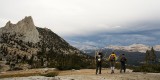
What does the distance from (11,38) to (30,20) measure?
27138 mm

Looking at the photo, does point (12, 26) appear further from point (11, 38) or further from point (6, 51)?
point (6, 51)

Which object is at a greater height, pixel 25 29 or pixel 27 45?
pixel 25 29

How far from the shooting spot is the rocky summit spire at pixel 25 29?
184 meters

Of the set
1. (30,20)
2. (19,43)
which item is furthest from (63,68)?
(30,20)

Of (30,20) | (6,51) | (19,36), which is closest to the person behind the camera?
(6,51)

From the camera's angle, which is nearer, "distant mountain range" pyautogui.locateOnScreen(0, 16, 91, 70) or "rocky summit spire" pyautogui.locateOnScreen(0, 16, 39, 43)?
"distant mountain range" pyautogui.locateOnScreen(0, 16, 91, 70)

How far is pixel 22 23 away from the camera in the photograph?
638 ft

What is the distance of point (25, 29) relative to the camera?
19025 cm

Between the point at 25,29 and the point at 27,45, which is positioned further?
the point at 25,29

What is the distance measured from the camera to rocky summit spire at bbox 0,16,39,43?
184 m

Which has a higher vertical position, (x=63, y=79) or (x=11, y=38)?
(x=11, y=38)

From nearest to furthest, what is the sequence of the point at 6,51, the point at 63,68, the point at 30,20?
the point at 63,68 → the point at 6,51 → the point at 30,20

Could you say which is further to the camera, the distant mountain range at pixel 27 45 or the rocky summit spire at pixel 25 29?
the rocky summit spire at pixel 25 29

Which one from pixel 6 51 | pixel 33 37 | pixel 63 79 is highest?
pixel 33 37
